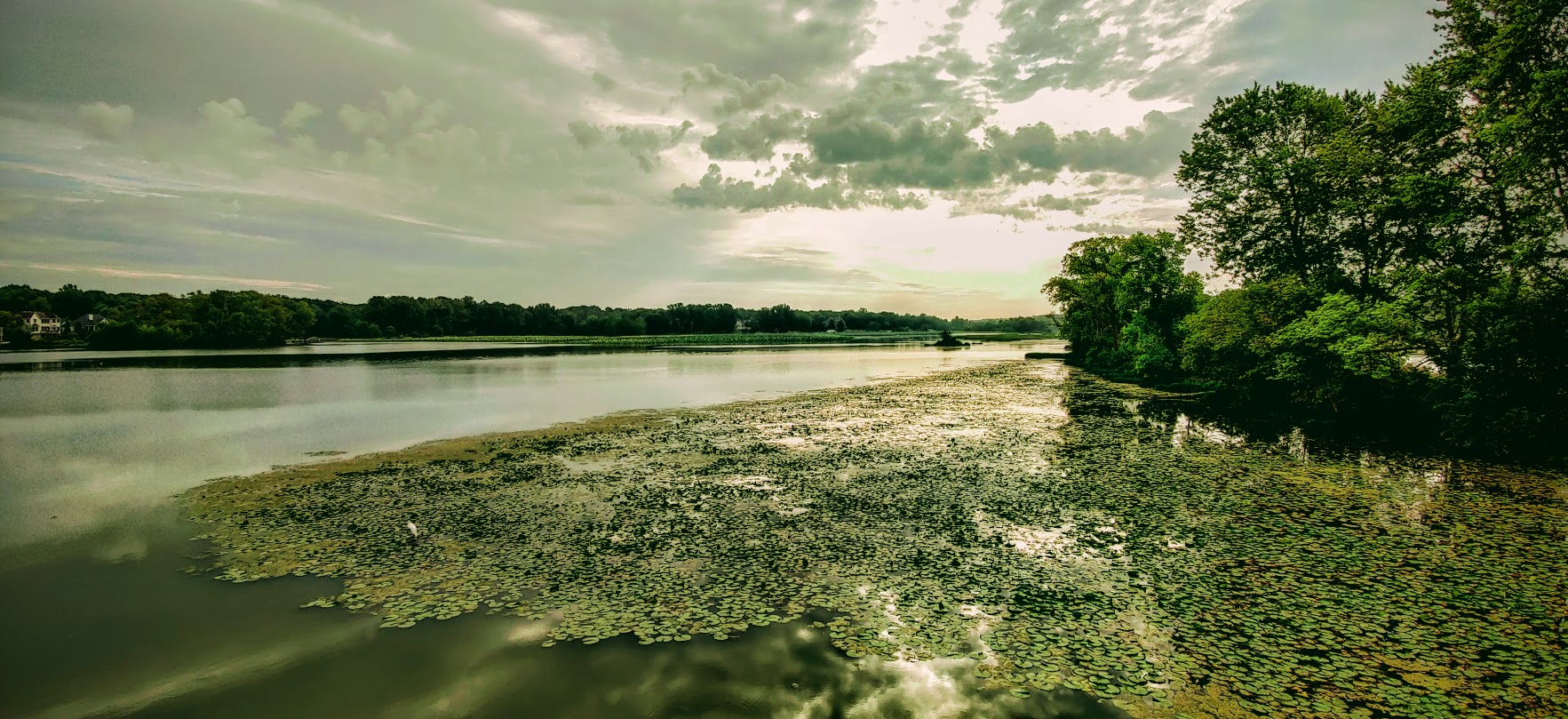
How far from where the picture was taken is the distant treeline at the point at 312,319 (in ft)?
298

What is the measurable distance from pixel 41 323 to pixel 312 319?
41.4m

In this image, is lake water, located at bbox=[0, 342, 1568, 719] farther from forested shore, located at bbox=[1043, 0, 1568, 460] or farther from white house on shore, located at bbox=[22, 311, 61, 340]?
white house on shore, located at bbox=[22, 311, 61, 340]

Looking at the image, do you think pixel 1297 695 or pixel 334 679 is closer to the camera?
pixel 1297 695

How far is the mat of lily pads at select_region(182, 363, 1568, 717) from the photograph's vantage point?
6289 millimetres

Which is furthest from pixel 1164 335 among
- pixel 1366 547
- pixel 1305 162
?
pixel 1366 547

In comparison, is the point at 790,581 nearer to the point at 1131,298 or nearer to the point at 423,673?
the point at 423,673

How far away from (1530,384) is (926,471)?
14.6 m

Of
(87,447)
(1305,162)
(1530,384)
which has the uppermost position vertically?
(1305,162)

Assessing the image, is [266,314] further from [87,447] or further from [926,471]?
[926,471]

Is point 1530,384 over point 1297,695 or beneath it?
over

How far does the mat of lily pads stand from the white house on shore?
135 m

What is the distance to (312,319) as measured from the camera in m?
115

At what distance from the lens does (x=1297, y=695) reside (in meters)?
5.67

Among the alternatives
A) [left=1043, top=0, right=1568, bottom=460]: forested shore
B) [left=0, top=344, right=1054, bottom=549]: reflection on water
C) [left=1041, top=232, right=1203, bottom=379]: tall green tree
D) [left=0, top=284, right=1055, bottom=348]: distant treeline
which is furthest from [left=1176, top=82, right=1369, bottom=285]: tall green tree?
[left=0, top=284, right=1055, bottom=348]: distant treeline
